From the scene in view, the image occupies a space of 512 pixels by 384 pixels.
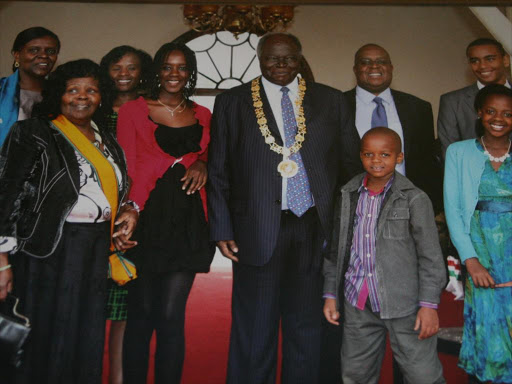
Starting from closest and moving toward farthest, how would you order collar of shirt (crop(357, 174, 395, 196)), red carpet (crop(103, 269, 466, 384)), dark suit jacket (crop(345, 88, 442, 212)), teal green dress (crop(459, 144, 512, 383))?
collar of shirt (crop(357, 174, 395, 196)) < teal green dress (crop(459, 144, 512, 383)) < dark suit jacket (crop(345, 88, 442, 212)) < red carpet (crop(103, 269, 466, 384))

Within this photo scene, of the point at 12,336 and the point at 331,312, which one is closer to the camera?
the point at 12,336

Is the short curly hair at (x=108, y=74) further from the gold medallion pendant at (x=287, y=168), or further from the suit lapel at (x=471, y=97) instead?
the suit lapel at (x=471, y=97)

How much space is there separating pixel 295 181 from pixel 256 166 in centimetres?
20

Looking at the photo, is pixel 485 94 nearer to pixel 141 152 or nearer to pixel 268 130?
pixel 268 130

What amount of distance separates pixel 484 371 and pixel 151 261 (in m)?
1.70

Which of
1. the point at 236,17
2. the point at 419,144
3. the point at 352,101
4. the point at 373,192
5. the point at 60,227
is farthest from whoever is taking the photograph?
the point at 236,17

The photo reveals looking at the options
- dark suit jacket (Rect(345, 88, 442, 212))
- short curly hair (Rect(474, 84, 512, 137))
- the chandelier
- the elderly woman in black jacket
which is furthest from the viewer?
the chandelier

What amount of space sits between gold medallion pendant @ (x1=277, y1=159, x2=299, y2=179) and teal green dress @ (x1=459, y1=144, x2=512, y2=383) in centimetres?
95

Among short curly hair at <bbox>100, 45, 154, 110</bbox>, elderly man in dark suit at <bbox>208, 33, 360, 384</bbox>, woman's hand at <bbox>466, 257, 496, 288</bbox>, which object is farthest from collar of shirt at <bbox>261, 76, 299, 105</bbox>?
woman's hand at <bbox>466, 257, 496, 288</bbox>

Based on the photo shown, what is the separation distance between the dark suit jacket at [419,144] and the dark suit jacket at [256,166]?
1.11 ft

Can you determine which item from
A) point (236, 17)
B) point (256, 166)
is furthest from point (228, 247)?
point (236, 17)

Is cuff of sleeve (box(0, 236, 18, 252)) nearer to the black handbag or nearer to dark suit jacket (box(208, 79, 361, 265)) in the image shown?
the black handbag

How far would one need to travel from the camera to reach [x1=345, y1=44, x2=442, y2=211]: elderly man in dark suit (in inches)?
123

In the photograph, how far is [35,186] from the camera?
8.13ft
